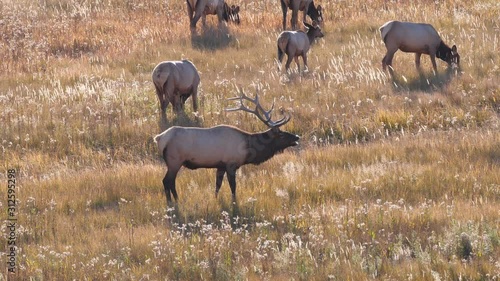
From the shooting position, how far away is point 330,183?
37.9 ft

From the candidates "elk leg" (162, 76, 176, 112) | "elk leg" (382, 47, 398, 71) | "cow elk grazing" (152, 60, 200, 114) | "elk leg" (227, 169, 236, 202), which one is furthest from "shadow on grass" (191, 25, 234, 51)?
"elk leg" (227, 169, 236, 202)

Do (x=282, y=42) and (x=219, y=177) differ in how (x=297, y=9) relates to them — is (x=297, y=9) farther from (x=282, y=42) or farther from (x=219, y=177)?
(x=219, y=177)

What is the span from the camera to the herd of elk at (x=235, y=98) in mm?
11172

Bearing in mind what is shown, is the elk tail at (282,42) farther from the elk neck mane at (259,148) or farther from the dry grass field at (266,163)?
the elk neck mane at (259,148)

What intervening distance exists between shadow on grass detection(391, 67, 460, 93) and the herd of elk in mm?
362

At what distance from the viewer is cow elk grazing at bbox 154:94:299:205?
36.4 feet

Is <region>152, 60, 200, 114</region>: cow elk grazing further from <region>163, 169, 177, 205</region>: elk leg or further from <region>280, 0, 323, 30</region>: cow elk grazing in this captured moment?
<region>280, 0, 323, 30</region>: cow elk grazing

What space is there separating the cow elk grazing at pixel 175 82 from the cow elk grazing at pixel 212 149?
13.4 ft

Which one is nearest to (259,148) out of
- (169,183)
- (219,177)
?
(219,177)

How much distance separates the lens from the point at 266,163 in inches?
514

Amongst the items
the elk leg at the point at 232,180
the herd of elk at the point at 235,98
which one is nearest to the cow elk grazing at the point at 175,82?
the herd of elk at the point at 235,98

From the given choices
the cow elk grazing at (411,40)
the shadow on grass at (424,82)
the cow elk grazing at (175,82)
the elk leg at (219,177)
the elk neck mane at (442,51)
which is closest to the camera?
the elk leg at (219,177)

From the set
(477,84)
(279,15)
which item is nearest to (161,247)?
(477,84)

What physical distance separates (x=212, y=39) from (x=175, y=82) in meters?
6.64
